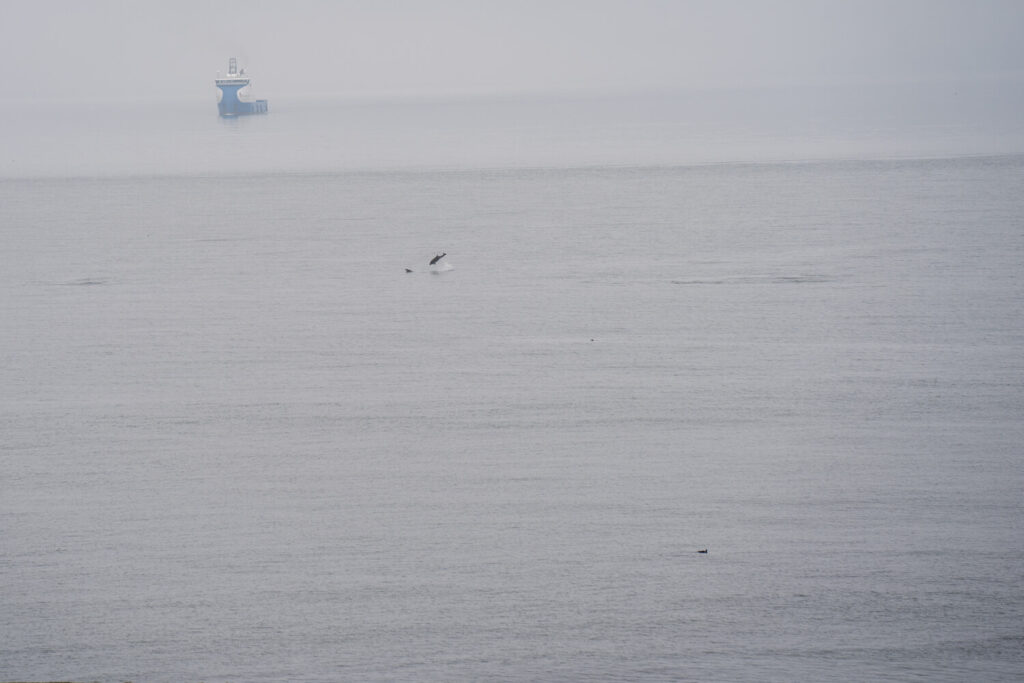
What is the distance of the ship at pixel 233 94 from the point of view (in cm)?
16550

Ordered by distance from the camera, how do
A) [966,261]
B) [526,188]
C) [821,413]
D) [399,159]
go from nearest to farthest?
[821,413]
[966,261]
[526,188]
[399,159]

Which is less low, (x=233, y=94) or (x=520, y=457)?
(x=520, y=457)

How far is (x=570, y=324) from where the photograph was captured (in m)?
23.5

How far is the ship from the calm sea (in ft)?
435

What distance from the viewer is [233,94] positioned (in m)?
166

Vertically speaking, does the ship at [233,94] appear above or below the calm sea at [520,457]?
below

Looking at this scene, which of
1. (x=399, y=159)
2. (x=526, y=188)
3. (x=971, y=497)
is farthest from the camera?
(x=399, y=159)

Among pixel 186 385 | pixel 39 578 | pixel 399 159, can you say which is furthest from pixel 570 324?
pixel 399 159

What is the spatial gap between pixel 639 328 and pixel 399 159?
55.0m

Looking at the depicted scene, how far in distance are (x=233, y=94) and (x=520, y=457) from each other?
512ft

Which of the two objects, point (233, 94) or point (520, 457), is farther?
point (233, 94)

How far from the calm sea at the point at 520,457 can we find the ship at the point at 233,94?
133 meters

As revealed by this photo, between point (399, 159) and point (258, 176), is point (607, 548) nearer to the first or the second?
point (258, 176)

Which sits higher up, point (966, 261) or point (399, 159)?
point (966, 261)
